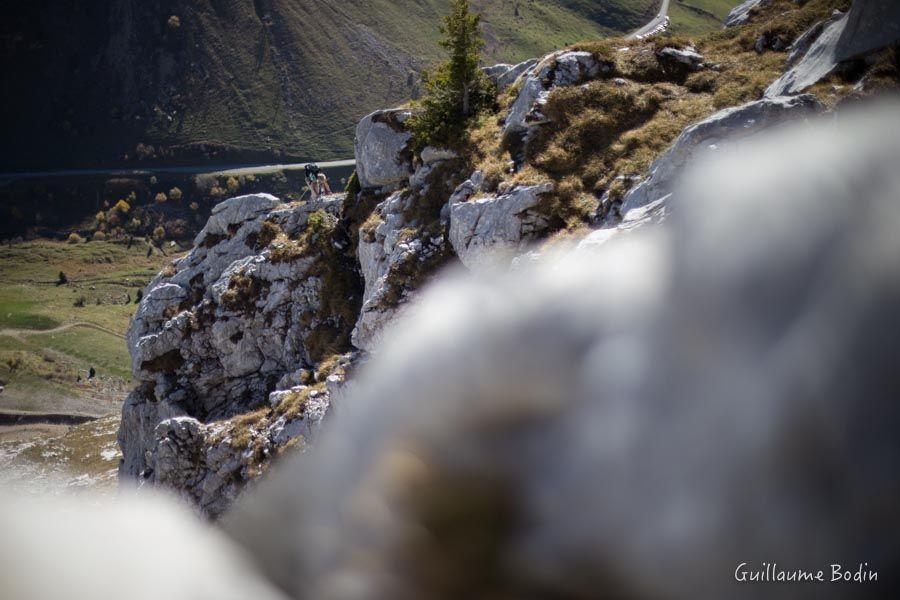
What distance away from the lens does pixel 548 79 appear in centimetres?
2528

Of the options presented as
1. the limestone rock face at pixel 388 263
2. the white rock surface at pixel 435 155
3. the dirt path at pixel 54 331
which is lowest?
the dirt path at pixel 54 331

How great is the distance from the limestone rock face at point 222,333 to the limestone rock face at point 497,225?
39.0ft

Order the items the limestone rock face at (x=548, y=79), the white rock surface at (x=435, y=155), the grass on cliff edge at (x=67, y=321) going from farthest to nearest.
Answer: the grass on cliff edge at (x=67, y=321) < the white rock surface at (x=435, y=155) < the limestone rock face at (x=548, y=79)

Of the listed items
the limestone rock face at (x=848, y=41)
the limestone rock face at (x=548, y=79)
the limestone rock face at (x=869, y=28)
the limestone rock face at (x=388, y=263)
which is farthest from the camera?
the limestone rock face at (x=548, y=79)

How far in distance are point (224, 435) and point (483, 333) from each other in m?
18.7

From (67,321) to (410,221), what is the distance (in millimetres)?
125763

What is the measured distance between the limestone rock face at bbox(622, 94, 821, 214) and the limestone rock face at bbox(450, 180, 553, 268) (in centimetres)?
437

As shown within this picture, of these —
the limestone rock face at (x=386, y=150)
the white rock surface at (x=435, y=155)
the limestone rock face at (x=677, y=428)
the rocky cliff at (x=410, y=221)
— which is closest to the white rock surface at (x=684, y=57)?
the rocky cliff at (x=410, y=221)

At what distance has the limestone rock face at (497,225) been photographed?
1991 centimetres

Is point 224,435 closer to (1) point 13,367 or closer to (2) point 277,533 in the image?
(2) point 277,533

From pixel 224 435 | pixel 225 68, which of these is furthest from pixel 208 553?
pixel 225 68

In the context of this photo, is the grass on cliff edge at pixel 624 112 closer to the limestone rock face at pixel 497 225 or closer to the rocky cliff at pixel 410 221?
→ the rocky cliff at pixel 410 221

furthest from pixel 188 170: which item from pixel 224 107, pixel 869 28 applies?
pixel 869 28

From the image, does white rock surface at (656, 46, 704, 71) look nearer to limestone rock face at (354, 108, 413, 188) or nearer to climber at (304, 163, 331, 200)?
limestone rock face at (354, 108, 413, 188)
